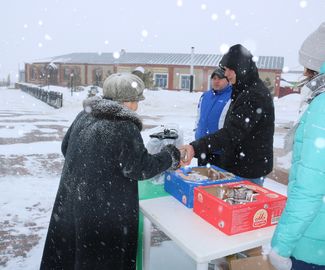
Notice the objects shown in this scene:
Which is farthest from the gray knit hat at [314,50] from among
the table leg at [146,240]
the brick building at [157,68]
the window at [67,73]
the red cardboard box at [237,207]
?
the window at [67,73]

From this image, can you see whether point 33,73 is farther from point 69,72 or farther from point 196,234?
point 196,234

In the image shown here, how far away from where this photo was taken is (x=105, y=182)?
2.44 metres

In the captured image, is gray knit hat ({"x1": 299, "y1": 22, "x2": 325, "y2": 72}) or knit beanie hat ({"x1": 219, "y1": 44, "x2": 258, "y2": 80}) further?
knit beanie hat ({"x1": 219, "y1": 44, "x2": 258, "y2": 80})

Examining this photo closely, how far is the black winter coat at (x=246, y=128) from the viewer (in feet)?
10.6

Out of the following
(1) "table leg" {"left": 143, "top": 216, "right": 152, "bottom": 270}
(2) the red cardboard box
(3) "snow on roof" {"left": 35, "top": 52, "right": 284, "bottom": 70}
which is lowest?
(1) "table leg" {"left": 143, "top": 216, "right": 152, "bottom": 270}

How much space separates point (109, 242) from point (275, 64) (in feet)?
115

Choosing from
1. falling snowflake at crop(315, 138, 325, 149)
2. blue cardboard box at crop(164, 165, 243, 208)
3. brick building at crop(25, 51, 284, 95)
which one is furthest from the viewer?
brick building at crop(25, 51, 284, 95)

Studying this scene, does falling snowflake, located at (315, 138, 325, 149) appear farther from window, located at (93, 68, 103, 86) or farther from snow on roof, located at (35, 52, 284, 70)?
window, located at (93, 68, 103, 86)

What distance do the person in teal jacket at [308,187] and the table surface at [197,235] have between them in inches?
12.1

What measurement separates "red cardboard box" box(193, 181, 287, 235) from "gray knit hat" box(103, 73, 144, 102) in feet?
2.79

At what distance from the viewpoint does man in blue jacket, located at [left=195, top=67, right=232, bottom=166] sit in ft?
15.4

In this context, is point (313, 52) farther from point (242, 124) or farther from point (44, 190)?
point (44, 190)

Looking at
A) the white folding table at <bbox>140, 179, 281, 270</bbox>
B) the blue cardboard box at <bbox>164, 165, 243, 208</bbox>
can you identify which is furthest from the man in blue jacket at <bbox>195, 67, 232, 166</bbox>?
the white folding table at <bbox>140, 179, 281, 270</bbox>

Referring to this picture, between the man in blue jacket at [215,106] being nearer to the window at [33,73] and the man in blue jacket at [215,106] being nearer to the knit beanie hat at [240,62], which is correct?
the knit beanie hat at [240,62]
